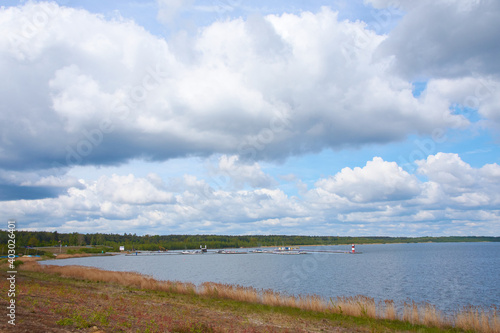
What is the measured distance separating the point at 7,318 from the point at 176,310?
11354 mm

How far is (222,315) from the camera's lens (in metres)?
25.2

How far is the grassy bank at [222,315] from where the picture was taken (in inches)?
718

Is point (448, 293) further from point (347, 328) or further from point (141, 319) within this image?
point (141, 319)

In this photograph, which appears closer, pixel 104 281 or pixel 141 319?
pixel 141 319

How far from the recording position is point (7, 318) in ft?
52.9

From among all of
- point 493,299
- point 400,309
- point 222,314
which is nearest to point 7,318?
point 222,314

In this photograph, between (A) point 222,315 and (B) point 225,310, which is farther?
(B) point 225,310

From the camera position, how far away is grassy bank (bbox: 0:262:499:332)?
18.2m

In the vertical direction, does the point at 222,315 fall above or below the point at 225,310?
above

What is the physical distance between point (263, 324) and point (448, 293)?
34464 mm

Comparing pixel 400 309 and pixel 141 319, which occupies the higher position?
pixel 141 319

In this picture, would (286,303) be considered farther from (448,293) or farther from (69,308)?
(448,293)

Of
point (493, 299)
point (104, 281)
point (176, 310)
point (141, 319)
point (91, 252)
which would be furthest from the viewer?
point (91, 252)

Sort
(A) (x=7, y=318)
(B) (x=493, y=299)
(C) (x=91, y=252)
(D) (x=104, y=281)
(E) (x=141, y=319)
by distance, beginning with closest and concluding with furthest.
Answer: (A) (x=7, y=318)
(E) (x=141, y=319)
(B) (x=493, y=299)
(D) (x=104, y=281)
(C) (x=91, y=252)
